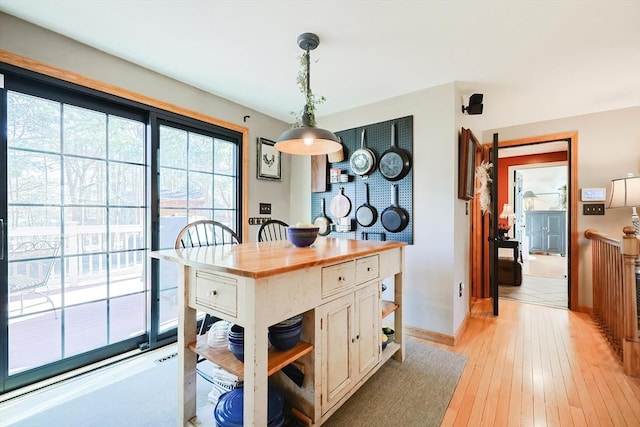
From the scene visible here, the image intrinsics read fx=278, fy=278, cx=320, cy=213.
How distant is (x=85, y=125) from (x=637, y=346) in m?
4.39

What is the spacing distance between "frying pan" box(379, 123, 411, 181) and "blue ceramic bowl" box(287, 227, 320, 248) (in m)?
1.36

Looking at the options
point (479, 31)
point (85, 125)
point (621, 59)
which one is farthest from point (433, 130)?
point (85, 125)

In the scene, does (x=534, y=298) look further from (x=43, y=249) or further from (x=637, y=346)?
(x=43, y=249)

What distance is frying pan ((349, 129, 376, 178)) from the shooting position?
9.67 feet

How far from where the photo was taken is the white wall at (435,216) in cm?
252

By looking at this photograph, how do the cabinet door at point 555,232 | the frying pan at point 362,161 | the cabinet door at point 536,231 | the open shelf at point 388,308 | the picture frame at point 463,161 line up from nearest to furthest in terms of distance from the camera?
the open shelf at point 388,308, the picture frame at point 463,161, the frying pan at point 362,161, the cabinet door at point 555,232, the cabinet door at point 536,231

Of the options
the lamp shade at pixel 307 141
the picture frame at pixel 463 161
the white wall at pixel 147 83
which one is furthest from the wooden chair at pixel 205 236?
the picture frame at pixel 463 161

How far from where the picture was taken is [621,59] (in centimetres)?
213

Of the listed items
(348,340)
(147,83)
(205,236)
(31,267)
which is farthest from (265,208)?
(348,340)

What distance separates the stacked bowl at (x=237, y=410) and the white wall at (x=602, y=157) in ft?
12.5

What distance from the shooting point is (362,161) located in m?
3.01

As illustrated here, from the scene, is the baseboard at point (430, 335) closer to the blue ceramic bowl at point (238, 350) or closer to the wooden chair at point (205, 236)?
the wooden chair at point (205, 236)

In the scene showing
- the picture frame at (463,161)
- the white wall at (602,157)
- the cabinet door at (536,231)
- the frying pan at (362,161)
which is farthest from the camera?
the cabinet door at (536,231)

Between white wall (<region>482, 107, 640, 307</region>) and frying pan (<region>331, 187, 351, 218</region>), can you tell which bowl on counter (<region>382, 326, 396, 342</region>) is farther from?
white wall (<region>482, 107, 640, 307</region>)
